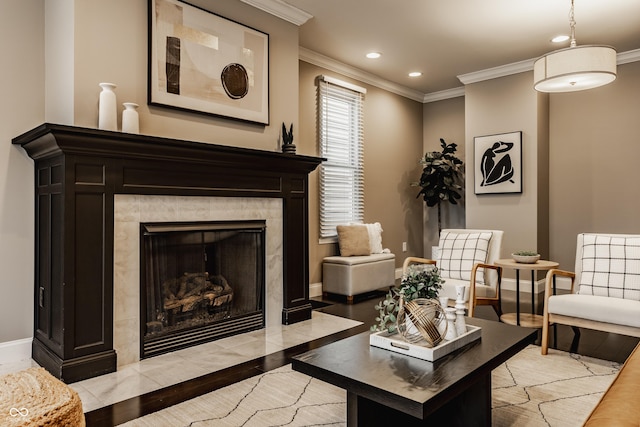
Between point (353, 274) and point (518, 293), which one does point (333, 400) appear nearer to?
point (518, 293)

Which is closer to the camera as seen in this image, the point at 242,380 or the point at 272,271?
the point at 242,380

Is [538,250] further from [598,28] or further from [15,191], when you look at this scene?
[15,191]

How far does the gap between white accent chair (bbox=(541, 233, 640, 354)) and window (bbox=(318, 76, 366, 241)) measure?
2.74 meters

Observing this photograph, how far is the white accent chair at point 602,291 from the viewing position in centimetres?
279

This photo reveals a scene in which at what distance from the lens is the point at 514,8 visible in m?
4.01

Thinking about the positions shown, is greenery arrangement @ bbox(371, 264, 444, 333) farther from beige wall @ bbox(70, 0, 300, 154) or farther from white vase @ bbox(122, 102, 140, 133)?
beige wall @ bbox(70, 0, 300, 154)

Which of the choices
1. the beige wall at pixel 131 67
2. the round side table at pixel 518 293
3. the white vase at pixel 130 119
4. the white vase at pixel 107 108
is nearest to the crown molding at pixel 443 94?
the round side table at pixel 518 293

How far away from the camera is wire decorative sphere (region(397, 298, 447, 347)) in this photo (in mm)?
1852

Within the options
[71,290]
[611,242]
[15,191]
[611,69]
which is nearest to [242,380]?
[71,290]

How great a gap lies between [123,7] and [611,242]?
3.93 meters

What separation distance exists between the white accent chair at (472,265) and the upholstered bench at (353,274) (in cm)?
87

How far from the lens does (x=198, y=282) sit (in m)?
3.38

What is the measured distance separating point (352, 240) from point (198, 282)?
91.4 inches

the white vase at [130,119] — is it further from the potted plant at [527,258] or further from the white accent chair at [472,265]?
the potted plant at [527,258]
